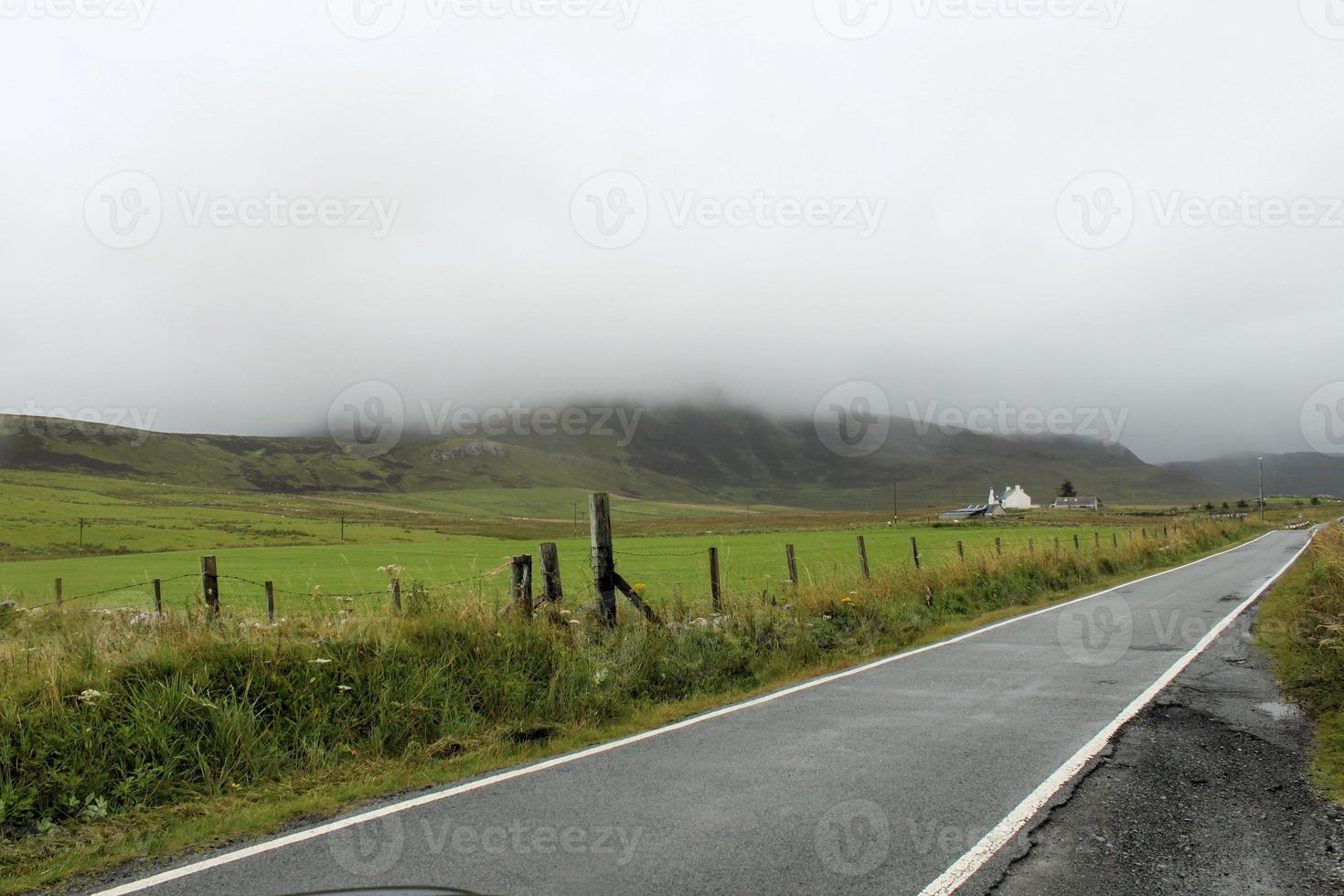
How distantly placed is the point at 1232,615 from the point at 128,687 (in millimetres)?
20606

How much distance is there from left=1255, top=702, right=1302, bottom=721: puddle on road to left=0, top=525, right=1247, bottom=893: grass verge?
542 cm

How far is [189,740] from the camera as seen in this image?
6746 millimetres

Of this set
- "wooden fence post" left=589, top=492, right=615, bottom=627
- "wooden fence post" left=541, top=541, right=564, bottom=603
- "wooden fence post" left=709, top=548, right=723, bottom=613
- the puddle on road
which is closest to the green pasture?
"wooden fence post" left=709, top=548, right=723, bottom=613

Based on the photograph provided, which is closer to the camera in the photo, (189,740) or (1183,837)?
(1183,837)

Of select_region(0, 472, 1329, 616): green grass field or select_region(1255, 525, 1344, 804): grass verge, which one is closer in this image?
select_region(1255, 525, 1344, 804): grass verge

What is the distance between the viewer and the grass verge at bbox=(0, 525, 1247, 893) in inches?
230

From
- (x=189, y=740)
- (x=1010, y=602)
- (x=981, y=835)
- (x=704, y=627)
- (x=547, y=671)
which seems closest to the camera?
(x=981, y=835)

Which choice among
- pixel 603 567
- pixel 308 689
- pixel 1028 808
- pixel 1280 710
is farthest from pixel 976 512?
pixel 308 689

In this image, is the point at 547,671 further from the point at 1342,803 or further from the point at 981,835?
the point at 1342,803

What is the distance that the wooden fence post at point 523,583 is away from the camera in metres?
10.3

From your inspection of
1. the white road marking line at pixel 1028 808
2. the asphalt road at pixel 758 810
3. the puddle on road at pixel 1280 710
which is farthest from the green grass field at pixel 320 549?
the puddle on road at pixel 1280 710

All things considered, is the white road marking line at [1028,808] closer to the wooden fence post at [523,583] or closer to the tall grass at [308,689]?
the tall grass at [308,689]

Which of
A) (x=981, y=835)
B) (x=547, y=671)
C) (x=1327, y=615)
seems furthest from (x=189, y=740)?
(x=1327, y=615)

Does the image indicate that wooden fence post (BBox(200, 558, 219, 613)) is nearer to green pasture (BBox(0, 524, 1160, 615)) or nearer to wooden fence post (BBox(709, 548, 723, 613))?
wooden fence post (BBox(709, 548, 723, 613))
